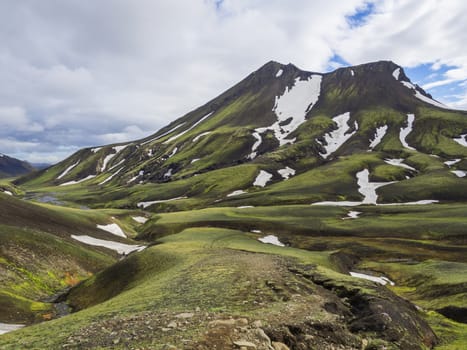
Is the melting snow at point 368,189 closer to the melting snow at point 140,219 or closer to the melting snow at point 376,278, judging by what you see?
the melting snow at point 140,219

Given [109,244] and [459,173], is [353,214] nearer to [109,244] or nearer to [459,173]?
[109,244]

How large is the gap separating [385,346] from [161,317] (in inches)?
538

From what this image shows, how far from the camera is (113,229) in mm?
105625

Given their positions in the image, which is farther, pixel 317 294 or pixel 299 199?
pixel 299 199

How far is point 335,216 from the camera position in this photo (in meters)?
122

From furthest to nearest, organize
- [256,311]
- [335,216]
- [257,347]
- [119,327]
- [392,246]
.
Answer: [335,216] → [392,246] → [256,311] → [119,327] → [257,347]

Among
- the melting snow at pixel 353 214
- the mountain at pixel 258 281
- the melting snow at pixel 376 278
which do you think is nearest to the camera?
the mountain at pixel 258 281

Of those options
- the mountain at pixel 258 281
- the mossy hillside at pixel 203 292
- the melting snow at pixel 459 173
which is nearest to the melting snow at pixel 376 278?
the mountain at pixel 258 281

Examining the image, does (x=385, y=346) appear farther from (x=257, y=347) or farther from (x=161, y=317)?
(x=161, y=317)

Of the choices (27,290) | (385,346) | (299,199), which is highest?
(299,199)

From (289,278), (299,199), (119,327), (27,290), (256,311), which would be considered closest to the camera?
(119,327)

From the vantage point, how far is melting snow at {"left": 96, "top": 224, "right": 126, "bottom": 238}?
102 m

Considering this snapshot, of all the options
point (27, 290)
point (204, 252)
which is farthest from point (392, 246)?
point (27, 290)

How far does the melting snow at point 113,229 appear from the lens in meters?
102
